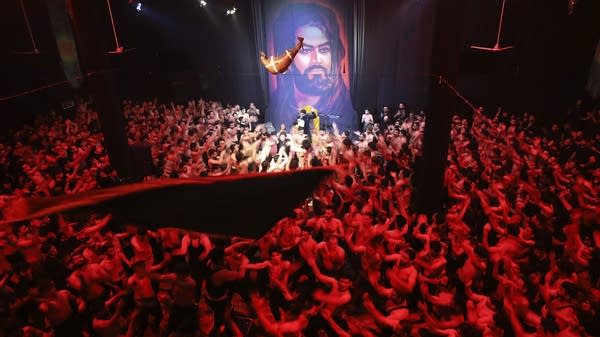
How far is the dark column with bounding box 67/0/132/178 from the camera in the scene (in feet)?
20.1

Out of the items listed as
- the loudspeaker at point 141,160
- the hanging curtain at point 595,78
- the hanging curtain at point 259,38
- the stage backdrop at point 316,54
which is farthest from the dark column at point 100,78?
the hanging curtain at point 595,78

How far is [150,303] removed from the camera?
133 inches

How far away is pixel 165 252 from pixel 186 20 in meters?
10.0

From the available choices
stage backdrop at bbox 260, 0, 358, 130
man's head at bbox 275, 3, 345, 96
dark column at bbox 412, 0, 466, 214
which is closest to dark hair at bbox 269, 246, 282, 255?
dark column at bbox 412, 0, 466, 214

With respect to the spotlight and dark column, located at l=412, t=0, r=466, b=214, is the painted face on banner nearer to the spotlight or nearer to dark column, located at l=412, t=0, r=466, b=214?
the spotlight

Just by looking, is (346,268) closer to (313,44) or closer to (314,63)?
(314,63)

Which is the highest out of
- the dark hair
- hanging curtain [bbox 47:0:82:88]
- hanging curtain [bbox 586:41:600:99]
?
hanging curtain [bbox 47:0:82:88]

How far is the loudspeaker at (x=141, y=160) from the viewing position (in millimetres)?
7082

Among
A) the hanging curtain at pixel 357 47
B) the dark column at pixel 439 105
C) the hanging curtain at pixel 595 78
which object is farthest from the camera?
the hanging curtain at pixel 357 47

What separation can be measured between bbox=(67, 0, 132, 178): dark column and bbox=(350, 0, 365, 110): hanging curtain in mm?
6163

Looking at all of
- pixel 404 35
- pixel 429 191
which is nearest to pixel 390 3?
pixel 404 35

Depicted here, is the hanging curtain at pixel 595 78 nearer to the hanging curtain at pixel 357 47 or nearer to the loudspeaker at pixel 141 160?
the hanging curtain at pixel 357 47

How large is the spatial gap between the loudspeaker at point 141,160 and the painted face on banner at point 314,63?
17.7 feet

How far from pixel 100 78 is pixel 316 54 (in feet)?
19.7
